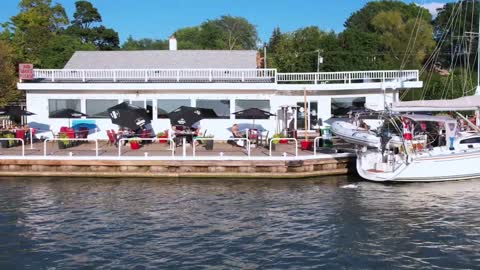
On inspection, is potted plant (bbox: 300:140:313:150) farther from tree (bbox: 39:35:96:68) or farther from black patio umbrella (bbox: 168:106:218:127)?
tree (bbox: 39:35:96:68)

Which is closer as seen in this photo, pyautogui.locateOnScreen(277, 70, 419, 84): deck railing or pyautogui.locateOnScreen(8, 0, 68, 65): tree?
pyautogui.locateOnScreen(277, 70, 419, 84): deck railing

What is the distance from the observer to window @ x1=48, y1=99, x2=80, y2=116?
31.3m

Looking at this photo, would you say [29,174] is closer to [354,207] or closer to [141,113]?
[141,113]

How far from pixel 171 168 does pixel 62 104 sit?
1050 cm

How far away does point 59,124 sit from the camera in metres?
31.2

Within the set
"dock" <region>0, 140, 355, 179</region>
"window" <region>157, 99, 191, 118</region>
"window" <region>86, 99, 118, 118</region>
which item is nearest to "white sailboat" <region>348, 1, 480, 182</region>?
"dock" <region>0, 140, 355, 179</region>

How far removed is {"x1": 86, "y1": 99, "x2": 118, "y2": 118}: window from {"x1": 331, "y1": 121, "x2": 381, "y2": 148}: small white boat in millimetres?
12777

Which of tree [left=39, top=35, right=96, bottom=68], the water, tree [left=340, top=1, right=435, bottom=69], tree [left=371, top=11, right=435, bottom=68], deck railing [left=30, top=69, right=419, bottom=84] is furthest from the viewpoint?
tree [left=371, top=11, right=435, bottom=68]

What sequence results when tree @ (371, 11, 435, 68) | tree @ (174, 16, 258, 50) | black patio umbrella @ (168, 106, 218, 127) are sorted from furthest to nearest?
tree @ (174, 16, 258, 50) < tree @ (371, 11, 435, 68) < black patio umbrella @ (168, 106, 218, 127)

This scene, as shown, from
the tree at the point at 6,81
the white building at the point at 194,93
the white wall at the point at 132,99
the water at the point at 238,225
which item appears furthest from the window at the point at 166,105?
the tree at the point at 6,81

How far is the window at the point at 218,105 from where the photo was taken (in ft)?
102

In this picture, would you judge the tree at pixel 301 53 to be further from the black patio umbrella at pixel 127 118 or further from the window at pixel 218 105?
the black patio umbrella at pixel 127 118

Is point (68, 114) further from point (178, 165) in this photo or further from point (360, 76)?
point (360, 76)

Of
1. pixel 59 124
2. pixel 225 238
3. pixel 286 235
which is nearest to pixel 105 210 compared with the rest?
pixel 225 238
